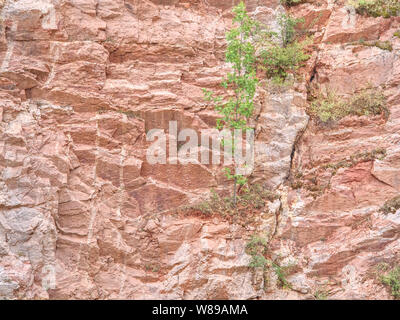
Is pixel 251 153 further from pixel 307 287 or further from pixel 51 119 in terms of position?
pixel 51 119

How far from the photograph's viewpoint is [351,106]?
10797mm

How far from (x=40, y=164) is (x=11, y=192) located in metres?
0.90

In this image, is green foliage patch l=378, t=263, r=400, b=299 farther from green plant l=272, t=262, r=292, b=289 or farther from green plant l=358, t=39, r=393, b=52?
green plant l=358, t=39, r=393, b=52

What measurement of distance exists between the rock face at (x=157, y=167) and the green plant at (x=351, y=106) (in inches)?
8.6

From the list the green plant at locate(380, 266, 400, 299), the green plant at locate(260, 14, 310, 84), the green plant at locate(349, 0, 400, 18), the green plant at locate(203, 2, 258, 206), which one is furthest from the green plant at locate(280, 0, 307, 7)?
the green plant at locate(380, 266, 400, 299)

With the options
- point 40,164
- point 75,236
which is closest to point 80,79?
point 40,164

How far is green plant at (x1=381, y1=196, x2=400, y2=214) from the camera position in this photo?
30.7 ft

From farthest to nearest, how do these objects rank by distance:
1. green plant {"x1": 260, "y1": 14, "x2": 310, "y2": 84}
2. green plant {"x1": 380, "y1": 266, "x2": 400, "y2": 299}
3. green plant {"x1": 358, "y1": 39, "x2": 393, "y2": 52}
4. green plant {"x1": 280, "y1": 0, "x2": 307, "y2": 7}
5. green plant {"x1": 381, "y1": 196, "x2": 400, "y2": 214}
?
green plant {"x1": 280, "y1": 0, "x2": 307, "y2": 7} → green plant {"x1": 260, "y1": 14, "x2": 310, "y2": 84} → green plant {"x1": 358, "y1": 39, "x2": 393, "y2": 52} → green plant {"x1": 381, "y1": 196, "x2": 400, "y2": 214} → green plant {"x1": 380, "y1": 266, "x2": 400, "y2": 299}

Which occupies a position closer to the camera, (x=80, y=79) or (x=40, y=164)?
(x=40, y=164)

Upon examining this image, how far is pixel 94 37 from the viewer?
36.2 ft

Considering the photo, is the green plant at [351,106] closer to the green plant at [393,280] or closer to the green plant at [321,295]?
the green plant at [393,280]

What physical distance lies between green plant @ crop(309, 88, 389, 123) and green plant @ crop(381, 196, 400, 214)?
7.40 feet

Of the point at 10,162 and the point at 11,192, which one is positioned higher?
the point at 10,162

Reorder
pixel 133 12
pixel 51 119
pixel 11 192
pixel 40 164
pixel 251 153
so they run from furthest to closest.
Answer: pixel 133 12 → pixel 251 153 → pixel 51 119 → pixel 40 164 → pixel 11 192
